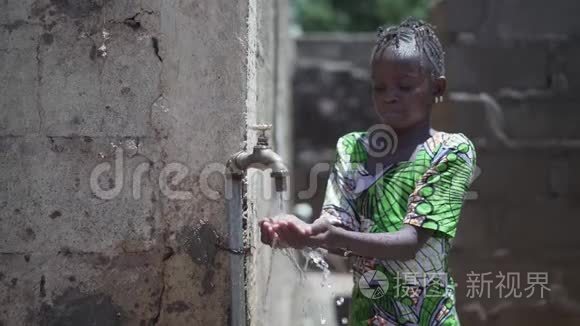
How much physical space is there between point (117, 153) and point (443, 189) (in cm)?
90

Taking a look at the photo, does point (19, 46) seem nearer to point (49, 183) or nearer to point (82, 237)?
point (49, 183)

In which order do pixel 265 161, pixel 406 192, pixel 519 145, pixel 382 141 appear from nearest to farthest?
pixel 265 161 < pixel 406 192 < pixel 382 141 < pixel 519 145

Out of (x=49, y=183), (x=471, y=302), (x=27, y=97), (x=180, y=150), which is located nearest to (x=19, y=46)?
(x=27, y=97)

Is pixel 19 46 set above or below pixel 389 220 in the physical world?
above

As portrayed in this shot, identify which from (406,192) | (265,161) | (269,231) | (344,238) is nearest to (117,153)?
(265,161)

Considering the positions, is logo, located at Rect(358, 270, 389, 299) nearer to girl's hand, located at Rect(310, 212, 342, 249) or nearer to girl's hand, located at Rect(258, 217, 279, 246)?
girl's hand, located at Rect(310, 212, 342, 249)

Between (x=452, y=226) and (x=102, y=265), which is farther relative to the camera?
(x=102, y=265)

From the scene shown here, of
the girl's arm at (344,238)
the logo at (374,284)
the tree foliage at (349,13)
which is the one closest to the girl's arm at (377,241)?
the girl's arm at (344,238)

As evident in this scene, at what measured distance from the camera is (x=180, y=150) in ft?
6.93

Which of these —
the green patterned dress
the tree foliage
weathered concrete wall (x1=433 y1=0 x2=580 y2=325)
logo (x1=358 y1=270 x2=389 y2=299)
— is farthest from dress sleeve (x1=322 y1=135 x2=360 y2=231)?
the tree foliage

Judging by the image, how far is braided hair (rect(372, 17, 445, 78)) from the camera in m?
2.03

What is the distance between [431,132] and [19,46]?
46.3 inches

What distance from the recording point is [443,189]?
1.96 meters

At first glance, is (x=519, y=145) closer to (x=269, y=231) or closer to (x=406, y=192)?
(x=406, y=192)
